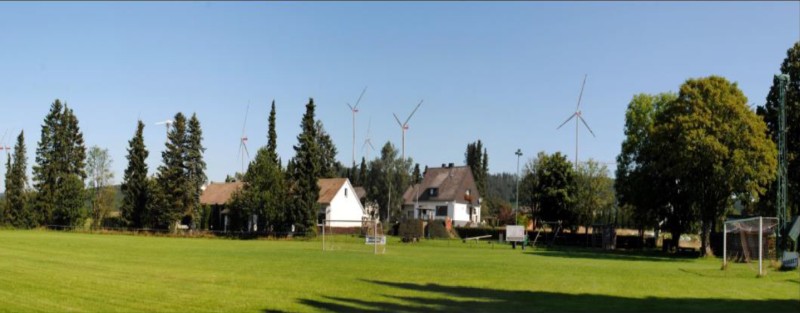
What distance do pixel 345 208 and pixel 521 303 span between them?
256 ft

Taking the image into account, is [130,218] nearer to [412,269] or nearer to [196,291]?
[412,269]

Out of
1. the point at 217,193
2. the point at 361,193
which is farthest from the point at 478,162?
the point at 217,193

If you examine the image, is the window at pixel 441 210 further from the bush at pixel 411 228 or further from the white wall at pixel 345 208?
the bush at pixel 411 228

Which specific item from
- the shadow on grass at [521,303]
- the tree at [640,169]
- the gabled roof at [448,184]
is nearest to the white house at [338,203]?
the gabled roof at [448,184]

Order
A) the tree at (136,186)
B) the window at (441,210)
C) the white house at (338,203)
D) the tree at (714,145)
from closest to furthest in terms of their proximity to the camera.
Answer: the tree at (714,145), the tree at (136,186), the white house at (338,203), the window at (441,210)

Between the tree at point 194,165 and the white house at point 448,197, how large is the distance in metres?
35.7

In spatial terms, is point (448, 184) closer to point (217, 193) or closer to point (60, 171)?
point (217, 193)

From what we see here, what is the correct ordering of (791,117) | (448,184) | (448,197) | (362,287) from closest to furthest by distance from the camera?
(362,287) < (791,117) < (448,197) < (448,184)

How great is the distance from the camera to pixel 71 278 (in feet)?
72.3

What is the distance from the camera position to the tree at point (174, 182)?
270 ft

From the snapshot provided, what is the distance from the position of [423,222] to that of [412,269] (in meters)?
55.1

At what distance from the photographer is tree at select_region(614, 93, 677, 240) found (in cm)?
5647

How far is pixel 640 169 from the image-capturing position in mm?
58875

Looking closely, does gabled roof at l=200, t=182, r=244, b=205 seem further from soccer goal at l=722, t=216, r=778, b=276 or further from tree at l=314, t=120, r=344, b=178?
soccer goal at l=722, t=216, r=778, b=276
